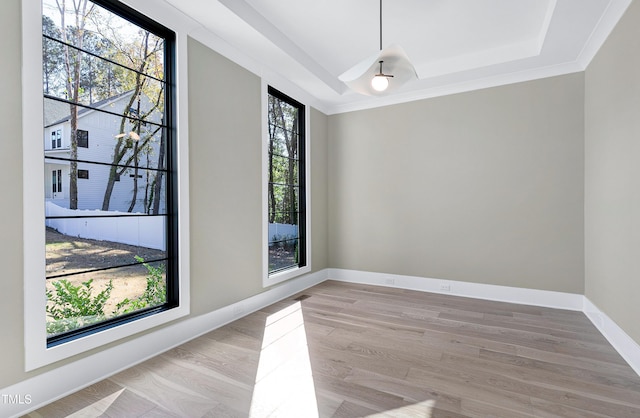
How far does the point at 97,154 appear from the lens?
2158 millimetres

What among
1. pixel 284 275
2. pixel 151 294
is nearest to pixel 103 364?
pixel 151 294

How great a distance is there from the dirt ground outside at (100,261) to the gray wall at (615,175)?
12.2 ft

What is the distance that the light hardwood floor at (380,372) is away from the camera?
1.80 metres

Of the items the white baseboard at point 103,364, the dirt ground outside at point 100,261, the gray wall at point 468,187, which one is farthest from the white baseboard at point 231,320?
the dirt ground outside at point 100,261

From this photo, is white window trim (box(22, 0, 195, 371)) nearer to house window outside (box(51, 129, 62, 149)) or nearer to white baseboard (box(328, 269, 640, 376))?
house window outside (box(51, 129, 62, 149))

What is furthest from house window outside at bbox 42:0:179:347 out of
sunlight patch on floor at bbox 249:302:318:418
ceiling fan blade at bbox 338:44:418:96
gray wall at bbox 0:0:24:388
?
ceiling fan blade at bbox 338:44:418:96

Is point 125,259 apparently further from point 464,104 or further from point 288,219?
point 464,104

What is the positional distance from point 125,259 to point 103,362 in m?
0.71

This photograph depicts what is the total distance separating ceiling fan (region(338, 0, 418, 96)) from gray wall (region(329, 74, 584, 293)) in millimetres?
1865

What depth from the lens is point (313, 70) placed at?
12.4 ft

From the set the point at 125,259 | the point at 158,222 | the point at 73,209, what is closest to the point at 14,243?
the point at 73,209

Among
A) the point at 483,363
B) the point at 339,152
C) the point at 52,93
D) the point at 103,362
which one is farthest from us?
the point at 339,152

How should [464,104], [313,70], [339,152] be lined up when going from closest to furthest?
[313,70] → [464,104] → [339,152]

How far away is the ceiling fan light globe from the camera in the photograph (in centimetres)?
245
